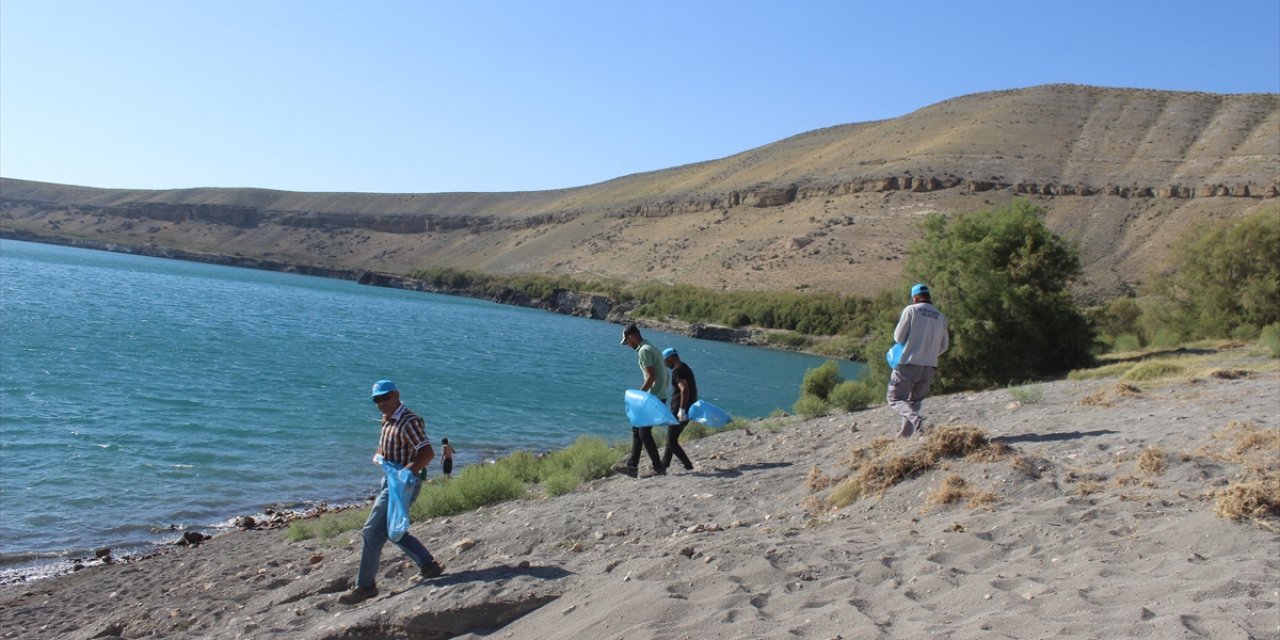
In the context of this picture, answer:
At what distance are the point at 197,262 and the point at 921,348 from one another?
16113 cm

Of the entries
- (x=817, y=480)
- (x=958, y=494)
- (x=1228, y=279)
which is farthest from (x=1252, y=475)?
(x=1228, y=279)

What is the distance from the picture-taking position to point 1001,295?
26453mm

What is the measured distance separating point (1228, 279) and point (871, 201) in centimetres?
6442

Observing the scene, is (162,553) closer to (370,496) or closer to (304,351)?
(370,496)

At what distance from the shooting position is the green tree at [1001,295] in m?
26.4

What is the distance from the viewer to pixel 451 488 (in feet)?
44.1

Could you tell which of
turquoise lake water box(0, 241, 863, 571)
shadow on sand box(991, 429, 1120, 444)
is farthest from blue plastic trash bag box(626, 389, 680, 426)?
turquoise lake water box(0, 241, 863, 571)

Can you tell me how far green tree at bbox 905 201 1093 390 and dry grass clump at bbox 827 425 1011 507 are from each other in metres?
16.5

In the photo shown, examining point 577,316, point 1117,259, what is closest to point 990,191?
point 1117,259

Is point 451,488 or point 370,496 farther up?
point 451,488

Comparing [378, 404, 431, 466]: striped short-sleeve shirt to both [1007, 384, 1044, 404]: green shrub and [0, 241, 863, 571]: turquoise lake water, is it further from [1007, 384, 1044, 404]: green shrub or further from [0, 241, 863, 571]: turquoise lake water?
[1007, 384, 1044, 404]: green shrub

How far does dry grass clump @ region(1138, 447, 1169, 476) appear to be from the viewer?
866 cm

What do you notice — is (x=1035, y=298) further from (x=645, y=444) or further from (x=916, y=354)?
(x=645, y=444)

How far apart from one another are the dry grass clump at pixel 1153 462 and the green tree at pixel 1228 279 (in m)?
24.2
